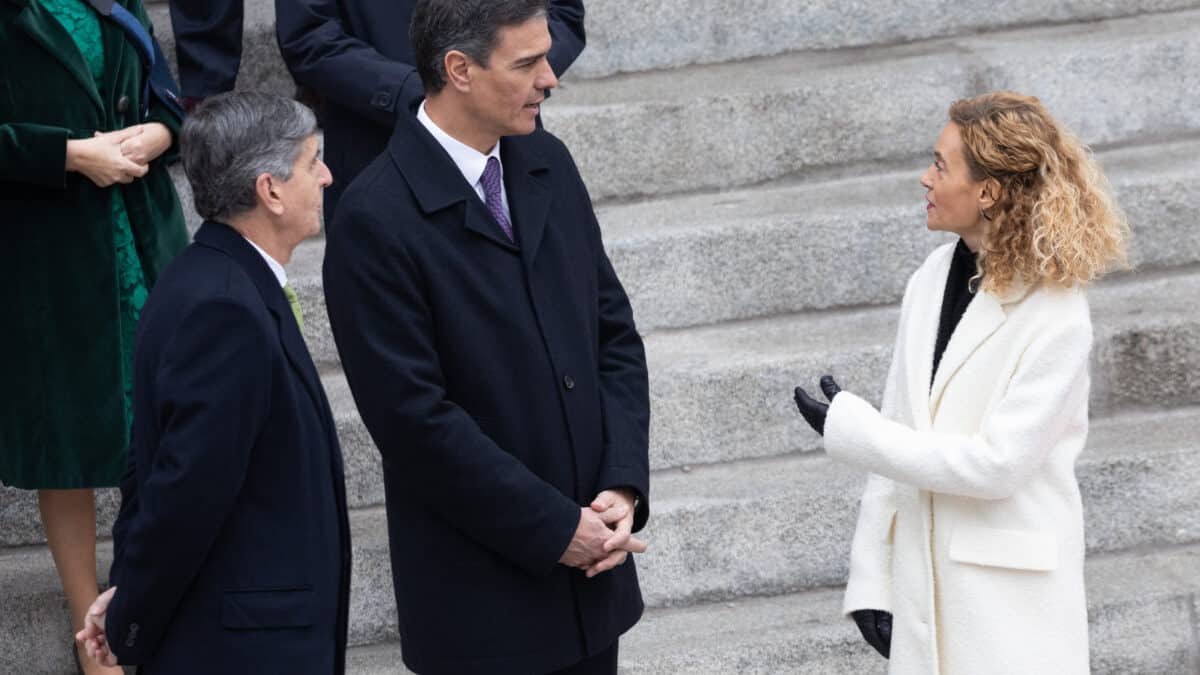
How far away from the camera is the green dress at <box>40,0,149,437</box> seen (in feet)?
11.8

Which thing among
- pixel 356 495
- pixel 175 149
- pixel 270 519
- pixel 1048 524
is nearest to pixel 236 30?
pixel 175 149

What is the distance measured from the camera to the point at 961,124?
2.82 meters

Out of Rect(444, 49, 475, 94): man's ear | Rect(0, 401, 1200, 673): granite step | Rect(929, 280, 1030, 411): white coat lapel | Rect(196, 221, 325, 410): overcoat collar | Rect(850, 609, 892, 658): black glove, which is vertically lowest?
Rect(0, 401, 1200, 673): granite step

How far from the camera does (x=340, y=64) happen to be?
3576 millimetres

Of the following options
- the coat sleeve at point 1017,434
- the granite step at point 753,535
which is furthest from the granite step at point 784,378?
the coat sleeve at point 1017,434

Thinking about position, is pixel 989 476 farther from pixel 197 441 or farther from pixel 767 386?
pixel 767 386

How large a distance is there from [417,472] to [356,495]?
157 cm

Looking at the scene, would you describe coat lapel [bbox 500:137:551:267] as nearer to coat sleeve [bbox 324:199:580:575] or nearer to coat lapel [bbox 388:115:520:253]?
coat lapel [bbox 388:115:520:253]

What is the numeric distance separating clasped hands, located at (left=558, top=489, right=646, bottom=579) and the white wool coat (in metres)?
0.40

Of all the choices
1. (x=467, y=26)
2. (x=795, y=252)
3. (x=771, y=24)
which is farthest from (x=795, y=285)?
(x=467, y=26)

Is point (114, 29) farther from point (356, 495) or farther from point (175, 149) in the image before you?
point (356, 495)

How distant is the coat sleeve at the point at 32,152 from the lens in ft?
11.4

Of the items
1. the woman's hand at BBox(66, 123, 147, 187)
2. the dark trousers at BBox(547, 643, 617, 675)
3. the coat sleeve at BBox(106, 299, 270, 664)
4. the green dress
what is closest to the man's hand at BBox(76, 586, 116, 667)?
the coat sleeve at BBox(106, 299, 270, 664)

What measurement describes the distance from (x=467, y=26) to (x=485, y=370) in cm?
57
